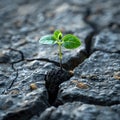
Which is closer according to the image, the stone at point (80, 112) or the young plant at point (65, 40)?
the stone at point (80, 112)

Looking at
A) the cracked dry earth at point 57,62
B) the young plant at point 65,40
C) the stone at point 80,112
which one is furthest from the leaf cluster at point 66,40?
the stone at point 80,112

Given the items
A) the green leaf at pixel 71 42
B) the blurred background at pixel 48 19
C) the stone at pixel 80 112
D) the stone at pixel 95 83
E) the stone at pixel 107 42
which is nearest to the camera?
the stone at pixel 80 112

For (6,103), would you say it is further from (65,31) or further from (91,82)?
(65,31)

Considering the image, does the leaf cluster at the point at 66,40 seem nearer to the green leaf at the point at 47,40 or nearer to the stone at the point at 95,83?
the green leaf at the point at 47,40

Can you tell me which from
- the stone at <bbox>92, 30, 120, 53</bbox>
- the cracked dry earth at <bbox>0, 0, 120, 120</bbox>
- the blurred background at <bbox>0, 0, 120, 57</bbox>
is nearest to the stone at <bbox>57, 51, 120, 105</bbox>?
the cracked dry earth at <bbox>0, 0, 120, 120</bbox>

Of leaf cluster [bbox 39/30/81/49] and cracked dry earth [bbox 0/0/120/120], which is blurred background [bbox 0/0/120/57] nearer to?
cracked dry earth [bbox 0/0/120/120]

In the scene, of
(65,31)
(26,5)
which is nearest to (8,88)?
(65,31)
